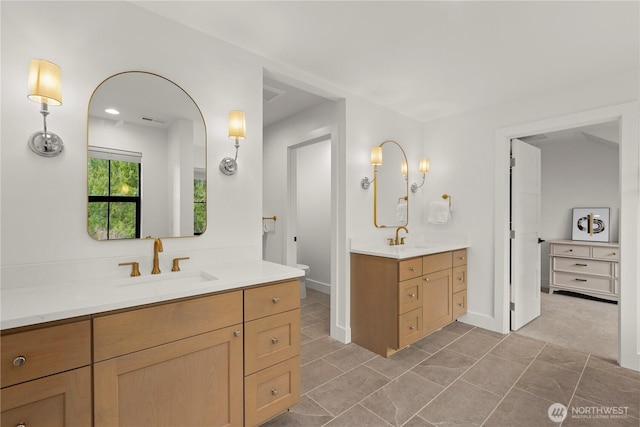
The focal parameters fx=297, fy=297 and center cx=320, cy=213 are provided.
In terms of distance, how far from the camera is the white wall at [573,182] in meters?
4.43

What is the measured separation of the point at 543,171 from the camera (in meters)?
5.08

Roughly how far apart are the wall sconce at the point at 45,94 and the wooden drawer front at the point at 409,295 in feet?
7.78

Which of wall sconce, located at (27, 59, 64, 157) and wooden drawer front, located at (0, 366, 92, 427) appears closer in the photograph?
wooden drawer front, located at (0, 366, 92, 427)

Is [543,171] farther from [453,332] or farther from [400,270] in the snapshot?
[400,270]

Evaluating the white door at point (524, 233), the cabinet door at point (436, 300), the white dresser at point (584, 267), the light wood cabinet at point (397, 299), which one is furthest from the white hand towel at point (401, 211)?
the white dresser at point (584, 267)

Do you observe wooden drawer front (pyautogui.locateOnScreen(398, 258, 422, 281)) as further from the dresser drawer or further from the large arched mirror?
the dresser drawer

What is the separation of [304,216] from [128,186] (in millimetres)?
3500

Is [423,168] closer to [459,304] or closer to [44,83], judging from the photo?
[459,304]

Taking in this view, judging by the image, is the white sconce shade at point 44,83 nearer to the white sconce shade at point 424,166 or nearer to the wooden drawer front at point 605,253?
the white sconce shade at point 424,166

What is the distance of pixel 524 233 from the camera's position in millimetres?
3205

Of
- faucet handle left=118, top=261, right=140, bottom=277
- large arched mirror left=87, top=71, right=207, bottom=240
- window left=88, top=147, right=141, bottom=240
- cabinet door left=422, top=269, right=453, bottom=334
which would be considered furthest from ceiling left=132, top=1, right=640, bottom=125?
cabinet door left=422, top=269, right=453, bottom=334

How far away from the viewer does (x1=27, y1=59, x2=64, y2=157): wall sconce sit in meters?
1.25

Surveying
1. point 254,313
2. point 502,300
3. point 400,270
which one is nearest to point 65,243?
point 254,313

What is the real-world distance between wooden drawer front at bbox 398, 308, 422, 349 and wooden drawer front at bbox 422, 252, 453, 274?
1.25 feet
